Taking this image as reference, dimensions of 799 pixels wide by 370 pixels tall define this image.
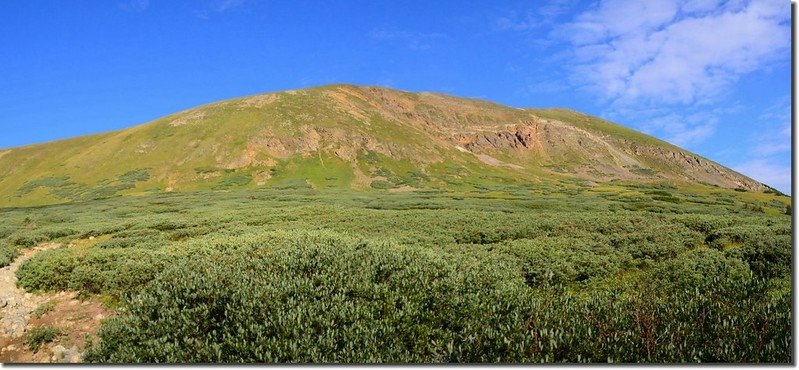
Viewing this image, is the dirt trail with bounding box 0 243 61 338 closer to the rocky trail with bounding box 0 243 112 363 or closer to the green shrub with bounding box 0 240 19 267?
the rocky trail with bounding box 0 243 112 363

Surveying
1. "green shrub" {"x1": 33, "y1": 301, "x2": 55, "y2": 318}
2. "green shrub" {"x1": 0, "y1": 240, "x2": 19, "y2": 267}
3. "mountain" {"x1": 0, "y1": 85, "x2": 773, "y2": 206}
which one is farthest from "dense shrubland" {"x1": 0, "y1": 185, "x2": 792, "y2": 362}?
"mountain" {"x1": 0, "y1": 85, "x2": 773, "y2": 206}

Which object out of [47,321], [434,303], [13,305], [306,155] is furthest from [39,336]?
[306,155]

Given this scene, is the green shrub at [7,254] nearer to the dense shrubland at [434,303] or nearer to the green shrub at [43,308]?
the dense shrubland at [434,303]

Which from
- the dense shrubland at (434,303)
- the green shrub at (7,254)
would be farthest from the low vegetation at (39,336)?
the green shrub at (7,254)

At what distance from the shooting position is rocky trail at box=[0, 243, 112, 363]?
55.6 feet

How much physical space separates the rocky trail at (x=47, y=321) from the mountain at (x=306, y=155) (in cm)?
8315

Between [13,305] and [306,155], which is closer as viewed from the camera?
[13,305]

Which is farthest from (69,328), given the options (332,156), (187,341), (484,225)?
(332,156)

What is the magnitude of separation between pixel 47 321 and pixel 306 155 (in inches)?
4178

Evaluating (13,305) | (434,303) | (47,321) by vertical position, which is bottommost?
(47,321)

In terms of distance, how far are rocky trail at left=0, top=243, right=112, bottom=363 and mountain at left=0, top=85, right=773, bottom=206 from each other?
273 feet

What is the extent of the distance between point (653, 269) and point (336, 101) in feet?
474

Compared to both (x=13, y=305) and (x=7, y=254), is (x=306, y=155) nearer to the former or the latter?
(x=7, y=254)

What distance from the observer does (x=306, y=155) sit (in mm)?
124562
